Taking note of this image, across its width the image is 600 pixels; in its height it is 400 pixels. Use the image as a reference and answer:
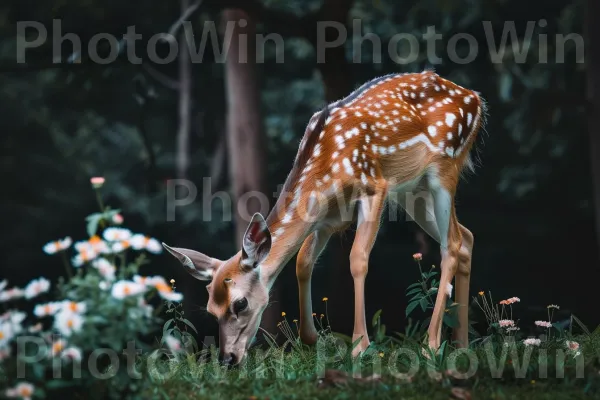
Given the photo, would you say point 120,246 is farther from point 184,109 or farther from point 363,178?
point 184,109

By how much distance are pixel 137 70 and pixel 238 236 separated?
176 inches

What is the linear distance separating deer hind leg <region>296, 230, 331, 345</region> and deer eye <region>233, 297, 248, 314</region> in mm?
747

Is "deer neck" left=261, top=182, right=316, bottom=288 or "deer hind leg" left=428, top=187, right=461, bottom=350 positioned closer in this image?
"deer neck" left=261, top=182, right=316, bottom=288

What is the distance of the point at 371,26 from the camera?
1614 cm

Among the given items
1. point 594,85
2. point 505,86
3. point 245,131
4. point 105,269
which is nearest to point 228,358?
point 105,269

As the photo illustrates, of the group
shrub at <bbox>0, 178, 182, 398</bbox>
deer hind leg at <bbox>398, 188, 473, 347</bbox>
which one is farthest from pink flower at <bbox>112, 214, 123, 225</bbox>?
deer hind leg at <bbox>398, 188, 473, 347</bbox>

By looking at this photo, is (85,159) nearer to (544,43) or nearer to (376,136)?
(544,43)

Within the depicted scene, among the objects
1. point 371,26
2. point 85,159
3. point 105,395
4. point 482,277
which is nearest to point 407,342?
point 105,395

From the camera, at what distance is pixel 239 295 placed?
6070 millimetres

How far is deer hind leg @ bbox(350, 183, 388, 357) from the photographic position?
20.6 ft

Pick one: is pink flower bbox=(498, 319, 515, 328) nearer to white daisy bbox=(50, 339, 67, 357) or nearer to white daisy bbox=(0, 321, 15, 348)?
white daisy bbox=(50, 339, 67, 357)

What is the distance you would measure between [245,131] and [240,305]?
5.33m

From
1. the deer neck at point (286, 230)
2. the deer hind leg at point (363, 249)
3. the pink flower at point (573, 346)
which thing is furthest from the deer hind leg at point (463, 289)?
the deer neck at point (286, 230)

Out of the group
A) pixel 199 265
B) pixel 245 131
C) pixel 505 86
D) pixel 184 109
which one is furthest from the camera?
pixel 184 109
